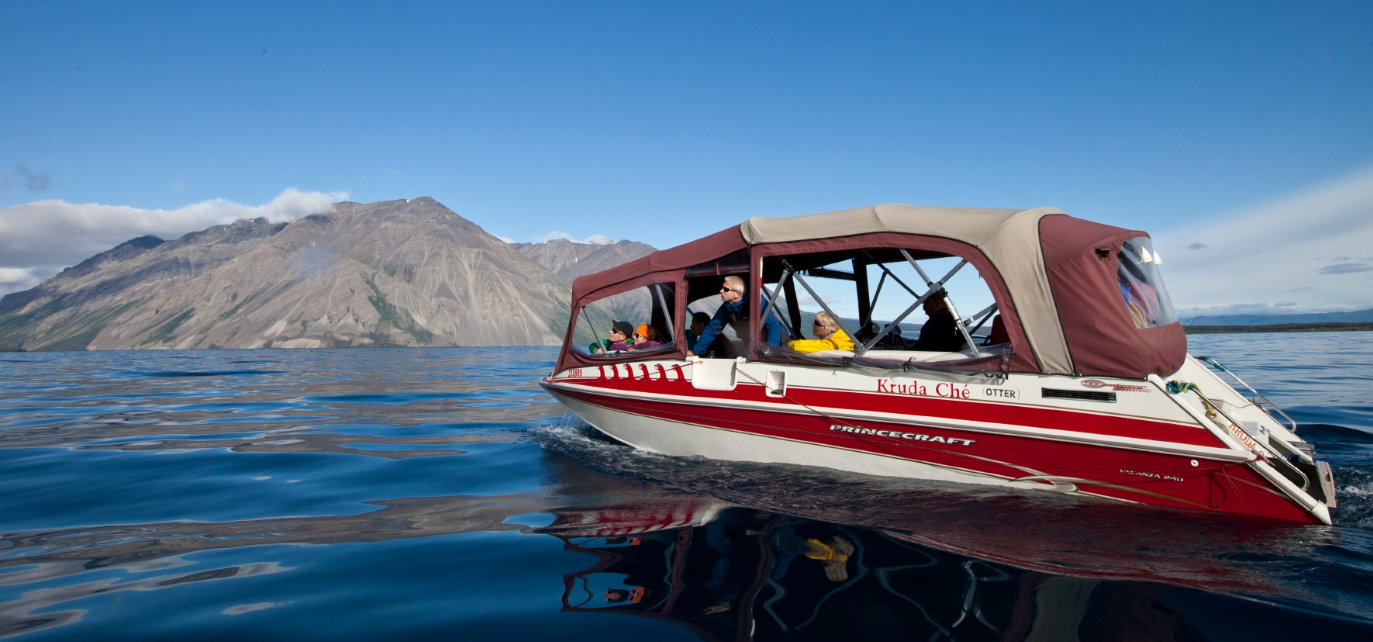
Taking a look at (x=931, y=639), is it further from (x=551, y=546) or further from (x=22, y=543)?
(x=22, y=543)

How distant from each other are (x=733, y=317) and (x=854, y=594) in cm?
499

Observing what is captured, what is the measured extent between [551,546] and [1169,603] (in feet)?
12.4

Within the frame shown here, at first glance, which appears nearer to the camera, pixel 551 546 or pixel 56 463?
pixel 551 546

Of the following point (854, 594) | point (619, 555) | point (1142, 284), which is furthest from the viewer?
point (1142, 284)

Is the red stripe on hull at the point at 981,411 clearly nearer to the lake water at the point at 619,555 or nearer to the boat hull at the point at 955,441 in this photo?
the boat hull at the point at 955,441

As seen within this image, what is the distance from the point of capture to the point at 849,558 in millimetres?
4156

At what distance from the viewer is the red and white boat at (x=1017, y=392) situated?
5062mm

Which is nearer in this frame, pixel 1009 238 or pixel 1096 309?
pixel 1096 309

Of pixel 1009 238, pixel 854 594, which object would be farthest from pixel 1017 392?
pixel 854 594

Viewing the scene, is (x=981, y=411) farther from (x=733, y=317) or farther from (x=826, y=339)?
(x=733, y=317)

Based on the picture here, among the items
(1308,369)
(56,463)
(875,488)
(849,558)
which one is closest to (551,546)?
(849,558)

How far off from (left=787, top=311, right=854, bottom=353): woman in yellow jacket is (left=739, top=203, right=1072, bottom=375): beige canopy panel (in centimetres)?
103

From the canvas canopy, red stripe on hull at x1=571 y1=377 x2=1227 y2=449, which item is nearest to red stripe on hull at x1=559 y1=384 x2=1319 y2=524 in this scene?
red stripe on hull at x1=571 y1=377 x2=1227 y2=449

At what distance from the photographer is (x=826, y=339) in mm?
7215
